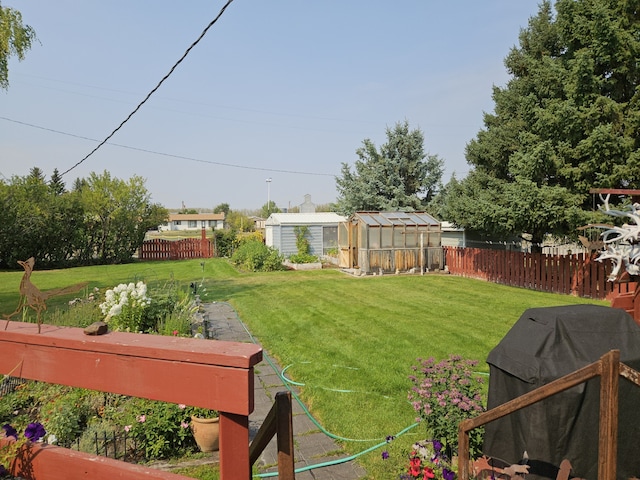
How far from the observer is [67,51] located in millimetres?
10102

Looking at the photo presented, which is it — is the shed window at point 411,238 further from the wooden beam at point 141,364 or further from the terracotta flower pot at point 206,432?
the wooden beam at point 141,364

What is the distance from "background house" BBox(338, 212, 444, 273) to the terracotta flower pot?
12870mm

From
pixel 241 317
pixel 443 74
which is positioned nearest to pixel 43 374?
pixel 241 317

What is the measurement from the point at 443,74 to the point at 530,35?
10.6ft

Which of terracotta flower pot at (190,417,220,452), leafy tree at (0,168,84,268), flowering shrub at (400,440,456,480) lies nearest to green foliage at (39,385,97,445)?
terracotta flower pot at (190,417,220,452)

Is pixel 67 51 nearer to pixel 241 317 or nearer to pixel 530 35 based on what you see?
pixel 241 317

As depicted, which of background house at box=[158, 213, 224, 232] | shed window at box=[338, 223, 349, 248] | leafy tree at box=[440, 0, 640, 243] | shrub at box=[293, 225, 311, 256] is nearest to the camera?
leafy tree at box=[440, 0, 640, 243]

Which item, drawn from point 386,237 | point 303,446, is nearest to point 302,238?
point 386,237

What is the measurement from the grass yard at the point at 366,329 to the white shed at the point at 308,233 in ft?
17.4

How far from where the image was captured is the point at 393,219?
16953mm

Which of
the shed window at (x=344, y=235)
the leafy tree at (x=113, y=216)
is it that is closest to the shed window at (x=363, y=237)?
the shed window at (x=344, y=235)

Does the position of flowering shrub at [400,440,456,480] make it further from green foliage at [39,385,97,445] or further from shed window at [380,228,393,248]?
shed window at [380,228,393,248]

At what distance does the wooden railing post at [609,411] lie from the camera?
1.20m

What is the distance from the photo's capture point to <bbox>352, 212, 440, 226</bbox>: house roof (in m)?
16.5
